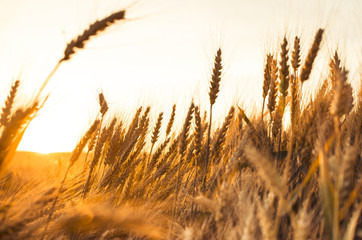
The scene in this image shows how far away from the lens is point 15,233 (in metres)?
0.91

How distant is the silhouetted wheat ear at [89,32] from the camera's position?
1763mm

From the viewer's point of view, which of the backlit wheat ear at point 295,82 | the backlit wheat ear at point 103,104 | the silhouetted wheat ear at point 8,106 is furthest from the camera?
the backlit wheat ear at point 103,104

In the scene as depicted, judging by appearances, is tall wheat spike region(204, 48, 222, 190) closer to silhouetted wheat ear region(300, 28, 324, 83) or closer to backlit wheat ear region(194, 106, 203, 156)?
backlit wheat ear region(194, 106, 203, 156)

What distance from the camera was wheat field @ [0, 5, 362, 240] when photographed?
99cm

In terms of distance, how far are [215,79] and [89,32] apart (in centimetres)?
94

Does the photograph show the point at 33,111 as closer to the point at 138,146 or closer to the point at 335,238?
the point at 335,238

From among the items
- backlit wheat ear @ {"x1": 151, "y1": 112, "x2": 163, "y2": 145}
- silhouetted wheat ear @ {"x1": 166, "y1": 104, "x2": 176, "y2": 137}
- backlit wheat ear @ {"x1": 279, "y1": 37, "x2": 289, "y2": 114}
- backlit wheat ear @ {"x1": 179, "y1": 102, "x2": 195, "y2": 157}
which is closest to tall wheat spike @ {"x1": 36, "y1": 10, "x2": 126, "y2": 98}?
backlit wheat ear @ {"x1": 179, "y1": 102, "x2": 195, "y2": 157}

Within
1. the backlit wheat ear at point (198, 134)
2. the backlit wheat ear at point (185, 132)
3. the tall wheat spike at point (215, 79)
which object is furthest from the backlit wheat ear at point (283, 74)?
the backlit wheat ear at point (185, 132)

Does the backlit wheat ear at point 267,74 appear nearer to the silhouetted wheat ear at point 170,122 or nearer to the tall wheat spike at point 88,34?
the tall wheat spike at point 88,34

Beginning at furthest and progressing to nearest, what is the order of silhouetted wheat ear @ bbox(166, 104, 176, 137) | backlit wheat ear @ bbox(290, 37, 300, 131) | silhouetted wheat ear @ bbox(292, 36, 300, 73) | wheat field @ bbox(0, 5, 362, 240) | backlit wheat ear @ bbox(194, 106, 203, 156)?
silhouetted wheat ear @ bbox(166, 104, 176, 137) < backlit wheat ear @ bbox(194, 106, 203, 156) < silhouetted wheat ear @ bbox(292, 36, 300, 73) < backlit wheat ear @ bbox(290, 37, 300, 131) < wheat field @ bbox(0, 5, 362, 240)

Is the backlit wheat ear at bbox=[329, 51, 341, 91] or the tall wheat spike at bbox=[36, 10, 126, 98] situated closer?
the tall wheat spike at bbox=[36, 10, 126, 98]

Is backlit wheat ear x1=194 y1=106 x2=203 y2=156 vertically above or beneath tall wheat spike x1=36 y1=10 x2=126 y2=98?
beneath

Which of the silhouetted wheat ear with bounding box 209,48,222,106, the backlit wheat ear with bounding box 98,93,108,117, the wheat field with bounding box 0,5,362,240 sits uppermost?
the silhouetted wheat ear with bounding box 209,48,222,106

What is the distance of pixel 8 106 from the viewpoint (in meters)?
1.66
